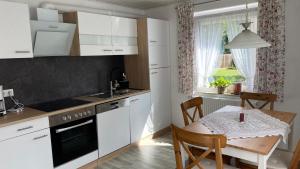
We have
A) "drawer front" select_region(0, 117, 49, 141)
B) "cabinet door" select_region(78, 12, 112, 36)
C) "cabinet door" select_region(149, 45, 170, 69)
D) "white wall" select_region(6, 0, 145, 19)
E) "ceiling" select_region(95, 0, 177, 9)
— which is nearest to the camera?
"drawer front" select_region(0, 117, 49, 141)

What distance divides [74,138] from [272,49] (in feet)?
9.08

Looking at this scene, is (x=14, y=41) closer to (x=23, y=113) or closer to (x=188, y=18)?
(x=23, y=113)

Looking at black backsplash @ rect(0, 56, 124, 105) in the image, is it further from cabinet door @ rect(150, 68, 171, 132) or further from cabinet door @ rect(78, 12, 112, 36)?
cabinet door @ rect(150, 68, 171, 132)

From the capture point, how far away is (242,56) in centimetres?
355

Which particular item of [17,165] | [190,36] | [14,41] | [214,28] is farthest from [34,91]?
[214,28]

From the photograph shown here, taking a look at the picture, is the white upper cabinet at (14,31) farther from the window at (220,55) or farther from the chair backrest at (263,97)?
the chair backrest at (263,97)

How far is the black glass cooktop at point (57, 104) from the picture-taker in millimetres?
2640

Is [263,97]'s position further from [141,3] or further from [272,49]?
[141,3]

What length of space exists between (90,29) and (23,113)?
134 centimetres

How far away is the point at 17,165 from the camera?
224 centimetres

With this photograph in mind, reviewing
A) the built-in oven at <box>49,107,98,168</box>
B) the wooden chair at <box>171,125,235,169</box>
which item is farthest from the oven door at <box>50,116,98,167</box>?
the wooden chair at <box>171,125,235,169</box>

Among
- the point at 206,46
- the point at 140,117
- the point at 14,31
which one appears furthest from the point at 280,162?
the point at 14,31

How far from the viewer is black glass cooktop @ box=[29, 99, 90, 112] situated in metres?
2.64

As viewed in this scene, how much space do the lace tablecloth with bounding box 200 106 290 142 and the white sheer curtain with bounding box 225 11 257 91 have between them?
1141 millimetres
